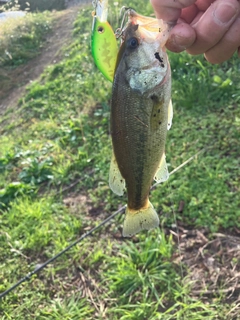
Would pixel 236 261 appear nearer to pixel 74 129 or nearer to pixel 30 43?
pixel 74 129

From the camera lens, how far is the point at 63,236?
3.33 metres

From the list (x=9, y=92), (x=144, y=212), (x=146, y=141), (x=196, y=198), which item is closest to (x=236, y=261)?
(x=196, y=198)

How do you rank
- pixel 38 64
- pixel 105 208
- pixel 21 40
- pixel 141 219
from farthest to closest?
pixel 21 40 → pixel 38 64 → pixel 105 208 → pixel 141 219

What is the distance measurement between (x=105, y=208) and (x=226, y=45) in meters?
2.18

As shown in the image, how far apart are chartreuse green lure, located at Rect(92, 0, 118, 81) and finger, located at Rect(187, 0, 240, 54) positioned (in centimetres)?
39

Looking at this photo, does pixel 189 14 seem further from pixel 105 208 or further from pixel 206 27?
pixel 105 208

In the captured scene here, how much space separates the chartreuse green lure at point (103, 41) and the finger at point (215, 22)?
39 cm

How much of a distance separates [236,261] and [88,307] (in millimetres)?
1094

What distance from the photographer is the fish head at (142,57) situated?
133 centimetres

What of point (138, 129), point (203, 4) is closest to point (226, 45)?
point (203, 4)

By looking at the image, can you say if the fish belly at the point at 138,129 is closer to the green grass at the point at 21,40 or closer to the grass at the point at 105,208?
the grass at the point at 105,208

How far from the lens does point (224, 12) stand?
57.8 inches

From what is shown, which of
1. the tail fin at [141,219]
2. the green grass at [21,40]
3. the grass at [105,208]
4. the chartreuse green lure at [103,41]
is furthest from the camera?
the green grass at [21,40]

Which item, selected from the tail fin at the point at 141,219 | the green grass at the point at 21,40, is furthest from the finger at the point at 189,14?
the green grass at the point at 21,40
